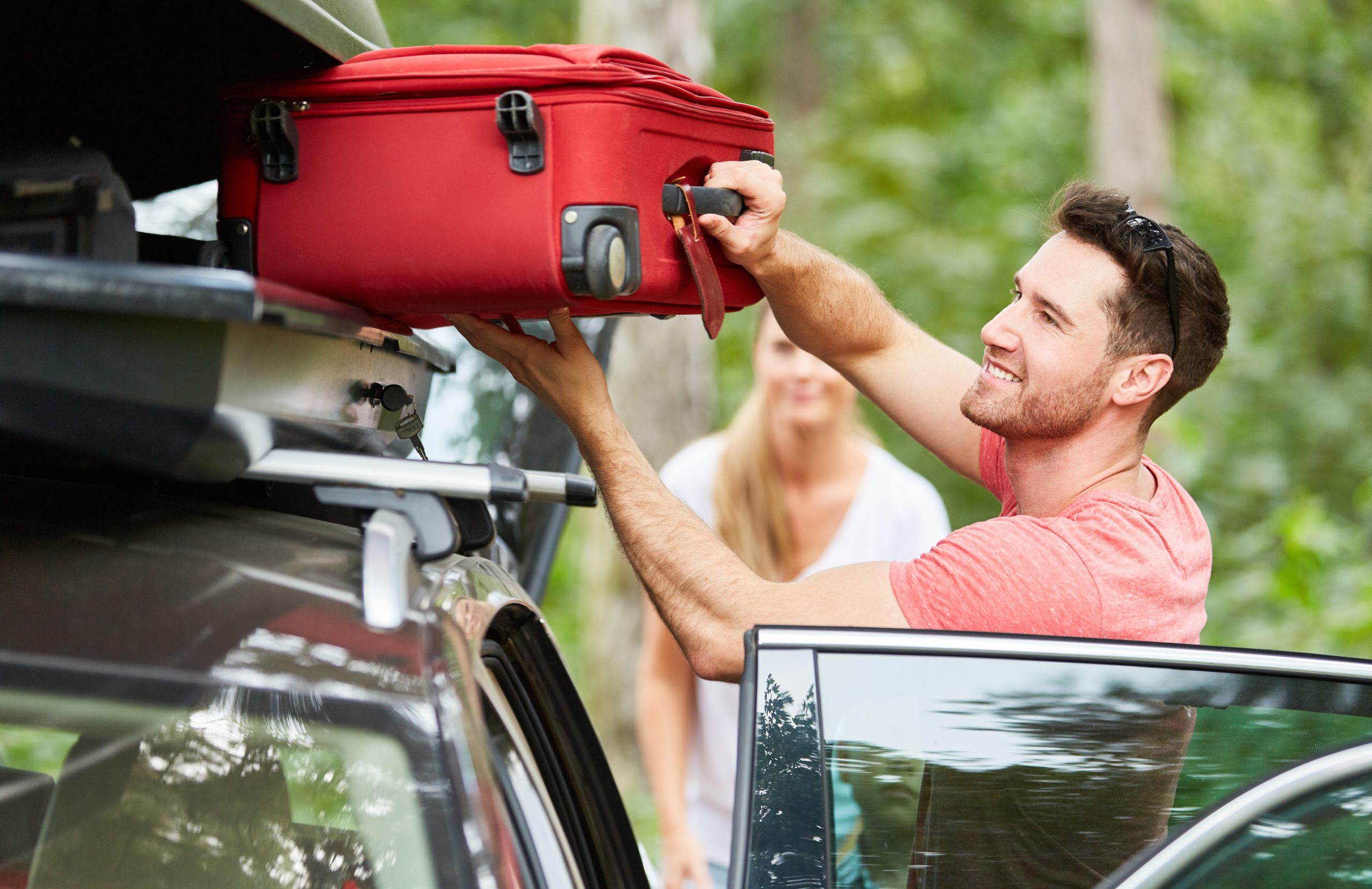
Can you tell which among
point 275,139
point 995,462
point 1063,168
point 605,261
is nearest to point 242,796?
point 605,261

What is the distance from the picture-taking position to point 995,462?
2436 millimetres

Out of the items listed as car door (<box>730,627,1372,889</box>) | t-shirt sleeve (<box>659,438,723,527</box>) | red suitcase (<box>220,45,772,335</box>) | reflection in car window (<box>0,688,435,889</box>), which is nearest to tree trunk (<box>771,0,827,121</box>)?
t-shirt sleeve (<box>659,438,723,527</box>)

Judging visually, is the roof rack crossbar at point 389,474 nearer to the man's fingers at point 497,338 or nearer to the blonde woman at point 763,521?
the man's fingers at point 497,338

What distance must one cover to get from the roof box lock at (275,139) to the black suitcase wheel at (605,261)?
16.7 inches

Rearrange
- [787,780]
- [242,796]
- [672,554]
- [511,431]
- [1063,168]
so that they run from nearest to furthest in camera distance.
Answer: [242,796], [787,780], [672,554], [511,431], [1063,168]

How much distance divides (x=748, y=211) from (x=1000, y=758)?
0.89 metres

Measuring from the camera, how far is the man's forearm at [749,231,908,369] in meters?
2.19

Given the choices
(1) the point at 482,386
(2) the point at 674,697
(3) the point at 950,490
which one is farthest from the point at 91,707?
(3) the point at 950,490

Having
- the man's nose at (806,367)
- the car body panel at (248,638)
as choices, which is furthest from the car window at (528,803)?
the man's nose at (806,367)

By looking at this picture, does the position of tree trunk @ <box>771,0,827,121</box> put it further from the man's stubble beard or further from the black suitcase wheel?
the black suitcase wheel

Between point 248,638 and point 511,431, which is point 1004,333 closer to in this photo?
point 511,431

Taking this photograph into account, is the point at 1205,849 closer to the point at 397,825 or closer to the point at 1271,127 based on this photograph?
the point at 397,825

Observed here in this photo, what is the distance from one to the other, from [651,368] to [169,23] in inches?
168

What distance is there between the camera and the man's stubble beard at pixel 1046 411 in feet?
6.89
